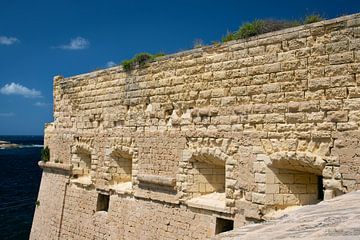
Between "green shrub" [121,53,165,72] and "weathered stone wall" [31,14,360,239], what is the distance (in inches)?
6.7

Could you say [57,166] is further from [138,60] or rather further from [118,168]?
[138,60]

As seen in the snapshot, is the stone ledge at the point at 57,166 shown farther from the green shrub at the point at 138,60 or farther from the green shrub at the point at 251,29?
the green shrub at the point at 251,29

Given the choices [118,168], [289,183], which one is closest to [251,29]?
[289,183]

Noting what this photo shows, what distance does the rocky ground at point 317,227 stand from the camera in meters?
2.53

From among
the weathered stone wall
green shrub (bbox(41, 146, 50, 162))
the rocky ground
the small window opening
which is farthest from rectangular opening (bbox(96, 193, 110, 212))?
the rocky ground

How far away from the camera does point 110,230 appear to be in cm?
1017

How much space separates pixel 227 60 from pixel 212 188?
267cm

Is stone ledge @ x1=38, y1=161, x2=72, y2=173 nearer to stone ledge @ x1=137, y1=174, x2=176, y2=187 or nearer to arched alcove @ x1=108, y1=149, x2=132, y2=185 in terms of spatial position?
arched alcove @ x1=108, y1=149, x2=132, y2=185

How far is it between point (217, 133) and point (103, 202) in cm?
467

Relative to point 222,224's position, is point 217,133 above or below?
above

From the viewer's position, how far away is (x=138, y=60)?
9828 millimetres

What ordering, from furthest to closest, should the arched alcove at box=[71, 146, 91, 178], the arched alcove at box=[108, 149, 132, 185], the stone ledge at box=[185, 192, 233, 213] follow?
1. the arched alcove at box=[71, 146, 91, 178]
2. the arched alcove at box=[108, 149, 132, 185]
3. the stone ledge at box=[185, 192, 233, 213]

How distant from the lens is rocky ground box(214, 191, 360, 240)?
2525mm

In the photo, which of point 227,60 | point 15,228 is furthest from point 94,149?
point 15,228
